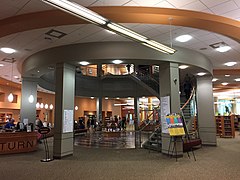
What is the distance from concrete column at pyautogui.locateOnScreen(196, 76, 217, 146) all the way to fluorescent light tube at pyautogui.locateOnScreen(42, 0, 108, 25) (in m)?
7.88

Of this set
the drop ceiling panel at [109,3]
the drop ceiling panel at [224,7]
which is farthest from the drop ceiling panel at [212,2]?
the drop ceiling panel at [109,3]

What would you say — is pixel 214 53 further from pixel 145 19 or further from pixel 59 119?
pixel 59 119

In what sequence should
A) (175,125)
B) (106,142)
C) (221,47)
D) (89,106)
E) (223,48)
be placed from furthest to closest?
(89,106)
(106,142)
(223,48)
(221,47)
(175,125)

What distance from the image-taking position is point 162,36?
6277 millimetres

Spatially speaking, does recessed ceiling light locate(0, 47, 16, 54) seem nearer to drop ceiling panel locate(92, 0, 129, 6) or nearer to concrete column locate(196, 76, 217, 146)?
drop ceiling panel locate(92, 0, 129, 6)

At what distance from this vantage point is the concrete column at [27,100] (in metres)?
9.84

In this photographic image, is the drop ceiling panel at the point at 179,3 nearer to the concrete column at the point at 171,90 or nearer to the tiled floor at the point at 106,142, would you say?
the concrete column at the point at 171,90

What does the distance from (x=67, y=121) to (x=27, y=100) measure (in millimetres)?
4241

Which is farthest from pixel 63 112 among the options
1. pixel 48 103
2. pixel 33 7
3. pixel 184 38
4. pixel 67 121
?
pixel 48 103

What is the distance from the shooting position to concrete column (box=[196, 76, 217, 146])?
9477 millimetres

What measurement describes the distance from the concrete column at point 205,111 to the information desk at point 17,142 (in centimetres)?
804

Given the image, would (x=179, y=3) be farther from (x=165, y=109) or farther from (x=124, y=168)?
(x=124, y=168)

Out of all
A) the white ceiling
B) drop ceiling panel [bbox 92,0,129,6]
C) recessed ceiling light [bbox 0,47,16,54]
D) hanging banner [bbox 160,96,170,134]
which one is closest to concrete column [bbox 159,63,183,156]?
hanging banner [bbox 160,96,170,134]

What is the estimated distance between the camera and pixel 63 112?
688 centimetres
